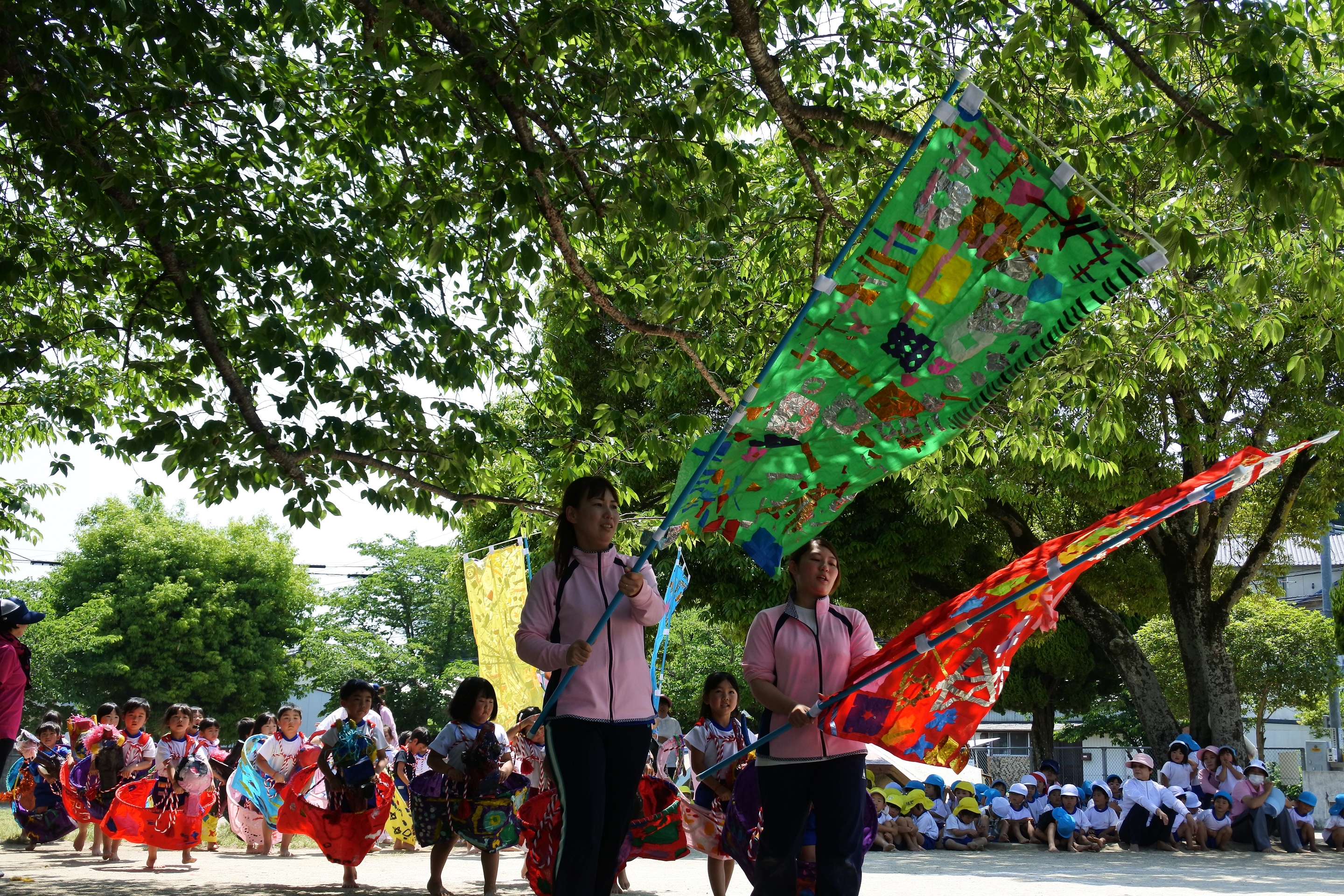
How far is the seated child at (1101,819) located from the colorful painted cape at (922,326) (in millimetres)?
13184

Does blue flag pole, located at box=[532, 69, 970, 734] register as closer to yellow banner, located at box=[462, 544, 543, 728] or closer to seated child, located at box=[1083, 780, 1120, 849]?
yellow banner, located at box=[462, 544, 543, 728]

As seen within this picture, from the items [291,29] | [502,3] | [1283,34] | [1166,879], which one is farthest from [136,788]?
[1283,34]

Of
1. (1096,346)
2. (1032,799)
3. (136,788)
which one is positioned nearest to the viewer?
(1096,346)

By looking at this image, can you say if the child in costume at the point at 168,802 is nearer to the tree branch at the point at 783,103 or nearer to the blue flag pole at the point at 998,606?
the tree branch at the point at 783,103

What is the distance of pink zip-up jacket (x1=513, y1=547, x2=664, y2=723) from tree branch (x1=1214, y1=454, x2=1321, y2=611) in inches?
650

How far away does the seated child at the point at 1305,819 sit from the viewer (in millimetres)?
15836

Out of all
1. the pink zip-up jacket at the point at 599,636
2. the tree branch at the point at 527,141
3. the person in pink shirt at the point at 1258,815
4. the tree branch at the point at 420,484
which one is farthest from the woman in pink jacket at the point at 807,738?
the person in pink shirt at the point at 1258,815

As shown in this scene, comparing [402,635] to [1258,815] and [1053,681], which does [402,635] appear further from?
[1258,815]

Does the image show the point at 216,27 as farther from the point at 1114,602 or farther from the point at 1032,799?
the point at 1114,602

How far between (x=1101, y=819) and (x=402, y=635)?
3705 centimetres

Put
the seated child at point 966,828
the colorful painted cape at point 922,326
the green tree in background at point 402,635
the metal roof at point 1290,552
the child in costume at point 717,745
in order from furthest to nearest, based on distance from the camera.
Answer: the green tree in background at point 402,635 → the metal roof at point 1290,552 → the seated child at point 966,828 → the child in costume at point 717,745 → the colorful painted cape at point 922,326

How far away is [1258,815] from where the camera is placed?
15570mm

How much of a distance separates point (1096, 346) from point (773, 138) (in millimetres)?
3481

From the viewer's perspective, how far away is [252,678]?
3962 centimetres
